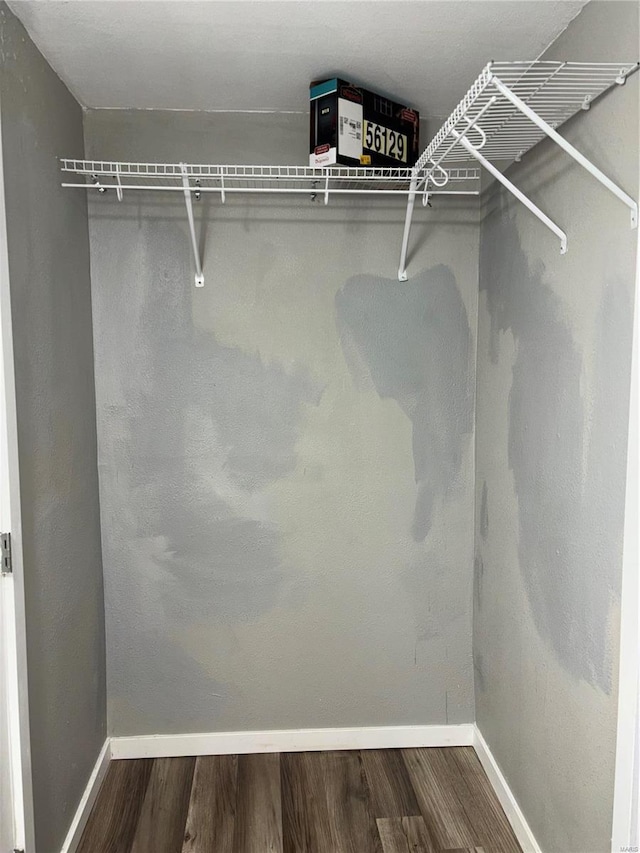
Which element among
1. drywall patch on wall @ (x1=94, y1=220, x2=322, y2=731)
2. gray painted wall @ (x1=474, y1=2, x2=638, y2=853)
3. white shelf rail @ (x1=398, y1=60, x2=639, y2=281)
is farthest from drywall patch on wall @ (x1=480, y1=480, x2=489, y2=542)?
white shelf rail @ (x1=398, y1=60, x2=639, y2=281)

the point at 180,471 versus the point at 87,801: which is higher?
the point at 180,471

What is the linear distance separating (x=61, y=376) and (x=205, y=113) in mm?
1023

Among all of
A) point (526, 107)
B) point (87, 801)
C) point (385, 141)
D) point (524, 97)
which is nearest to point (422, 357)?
point (385, 141)

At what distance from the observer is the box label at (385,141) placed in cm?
198

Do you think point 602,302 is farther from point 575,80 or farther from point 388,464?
point 388,464

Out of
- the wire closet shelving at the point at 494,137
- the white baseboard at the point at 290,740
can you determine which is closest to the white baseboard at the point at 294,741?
the white baseboard at the point at 290,740

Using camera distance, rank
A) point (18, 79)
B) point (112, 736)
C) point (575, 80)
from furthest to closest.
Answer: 1. point (112, 736)
2. point (18, 79)
3. point (575, 80)

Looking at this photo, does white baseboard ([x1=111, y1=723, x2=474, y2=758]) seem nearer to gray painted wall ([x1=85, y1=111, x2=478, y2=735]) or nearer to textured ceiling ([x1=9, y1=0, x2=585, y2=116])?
gray painted wall ([x1=85, y1=111, x2=478, y2=735])

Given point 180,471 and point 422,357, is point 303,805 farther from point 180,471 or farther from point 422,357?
point 422,357

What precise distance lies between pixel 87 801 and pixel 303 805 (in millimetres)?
663

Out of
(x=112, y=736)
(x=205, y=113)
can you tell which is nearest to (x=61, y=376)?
(x=205, y=113)

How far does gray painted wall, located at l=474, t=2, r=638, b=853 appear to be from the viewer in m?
1.44

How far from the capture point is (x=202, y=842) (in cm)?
199

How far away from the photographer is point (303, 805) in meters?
2.15
